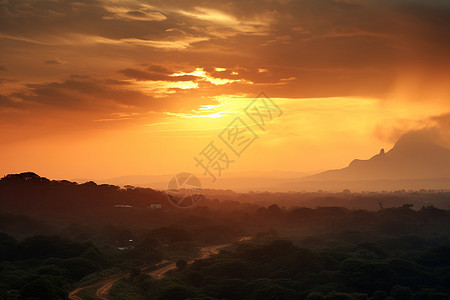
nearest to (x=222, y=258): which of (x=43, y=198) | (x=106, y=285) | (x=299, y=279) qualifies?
(x=299, y=279)

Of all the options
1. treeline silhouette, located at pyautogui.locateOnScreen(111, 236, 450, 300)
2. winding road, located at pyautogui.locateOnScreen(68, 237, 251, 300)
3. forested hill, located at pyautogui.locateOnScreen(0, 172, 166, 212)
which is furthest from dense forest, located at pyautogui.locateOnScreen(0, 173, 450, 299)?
forested hill, located at pyautogui.locateOnScreen(0, 172, 166, 212)

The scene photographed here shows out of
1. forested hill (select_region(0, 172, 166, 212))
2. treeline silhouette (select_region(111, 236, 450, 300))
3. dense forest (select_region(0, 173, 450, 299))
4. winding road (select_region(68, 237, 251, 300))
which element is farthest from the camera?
forested hill (select_region(0, 172, 166, 212))

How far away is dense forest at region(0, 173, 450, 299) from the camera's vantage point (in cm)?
6444

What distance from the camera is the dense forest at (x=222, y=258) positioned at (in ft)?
211

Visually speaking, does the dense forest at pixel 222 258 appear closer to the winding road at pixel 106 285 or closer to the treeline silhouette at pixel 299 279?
the treeline silhouette at pixel 299 279

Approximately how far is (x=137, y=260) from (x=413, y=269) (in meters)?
51.5

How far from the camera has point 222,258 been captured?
83438 millimetres

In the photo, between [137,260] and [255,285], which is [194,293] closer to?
[255,285]

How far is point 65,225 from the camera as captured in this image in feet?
494

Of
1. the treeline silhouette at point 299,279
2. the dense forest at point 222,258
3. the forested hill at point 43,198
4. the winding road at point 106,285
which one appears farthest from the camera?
the forested hill at point 43,198

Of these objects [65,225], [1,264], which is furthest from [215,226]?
[1,264]

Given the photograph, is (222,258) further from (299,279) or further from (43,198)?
(43,198)

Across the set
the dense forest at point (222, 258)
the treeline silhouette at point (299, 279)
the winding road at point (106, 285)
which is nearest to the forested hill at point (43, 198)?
the dense forest at point (222, 258)

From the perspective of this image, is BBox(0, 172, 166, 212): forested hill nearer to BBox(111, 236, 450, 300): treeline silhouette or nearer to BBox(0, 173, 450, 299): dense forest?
BBox(0, 173, 450, 299): dense forest
